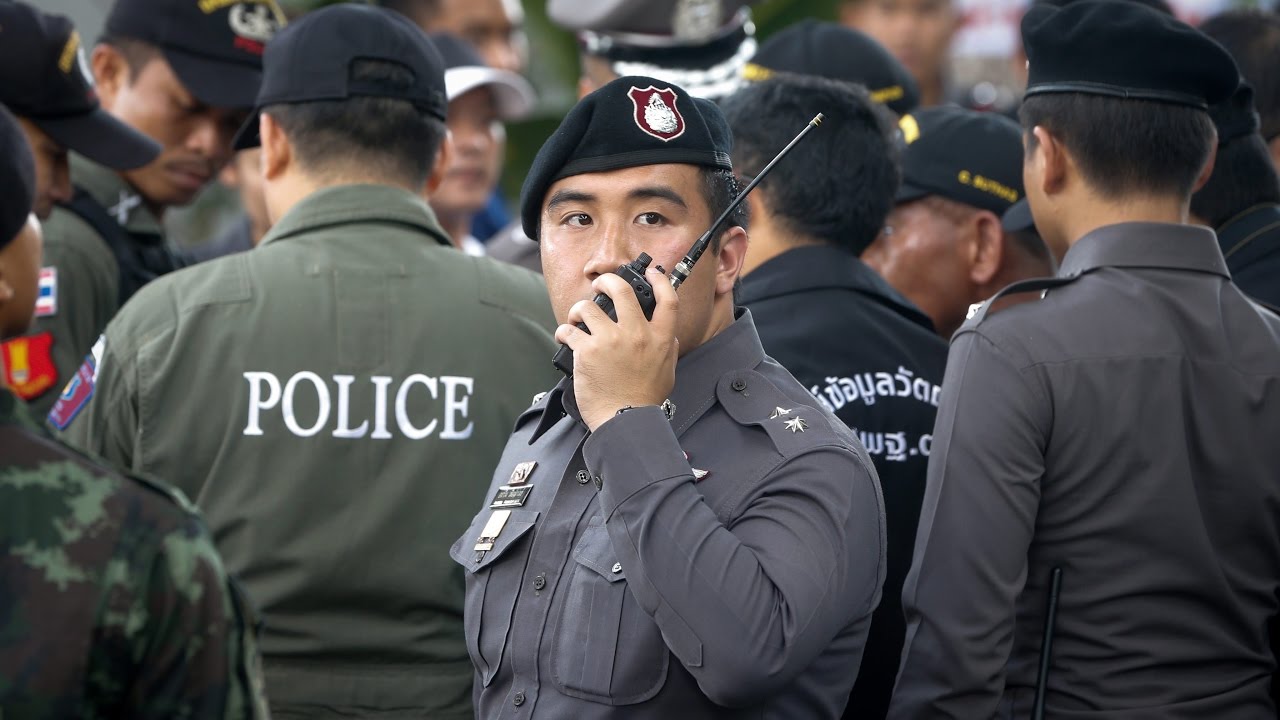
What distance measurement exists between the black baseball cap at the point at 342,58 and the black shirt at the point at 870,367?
3.18ft

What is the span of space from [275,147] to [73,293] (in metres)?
0.75

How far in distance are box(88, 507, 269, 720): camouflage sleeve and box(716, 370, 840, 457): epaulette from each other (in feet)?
3.20

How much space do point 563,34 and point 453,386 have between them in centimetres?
599

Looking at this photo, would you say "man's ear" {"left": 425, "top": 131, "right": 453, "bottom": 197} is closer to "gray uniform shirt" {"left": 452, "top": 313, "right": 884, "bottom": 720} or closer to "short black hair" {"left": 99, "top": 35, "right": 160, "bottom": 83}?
"gray uniform shirt" {"left": 452, "top": 313, "right": 884, "bottom": 720}

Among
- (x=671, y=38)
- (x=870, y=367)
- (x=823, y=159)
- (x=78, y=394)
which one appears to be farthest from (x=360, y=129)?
(x=671, y=38)

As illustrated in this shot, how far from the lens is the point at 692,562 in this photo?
224 cm

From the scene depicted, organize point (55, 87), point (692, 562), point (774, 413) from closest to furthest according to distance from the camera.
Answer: point (692, 562) < point (774, 413) < point (55, 87)

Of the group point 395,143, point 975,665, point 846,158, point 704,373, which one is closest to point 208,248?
point 395,143

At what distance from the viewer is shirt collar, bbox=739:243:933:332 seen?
3.50m

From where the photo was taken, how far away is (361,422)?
10.7 feet

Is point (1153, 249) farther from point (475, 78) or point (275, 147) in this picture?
point (475, 78)

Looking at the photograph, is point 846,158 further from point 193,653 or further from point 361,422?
point 193,653

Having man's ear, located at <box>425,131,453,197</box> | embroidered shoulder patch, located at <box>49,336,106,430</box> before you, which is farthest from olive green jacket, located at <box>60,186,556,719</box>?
man's ear, located at <box>425,131,453,197</box>

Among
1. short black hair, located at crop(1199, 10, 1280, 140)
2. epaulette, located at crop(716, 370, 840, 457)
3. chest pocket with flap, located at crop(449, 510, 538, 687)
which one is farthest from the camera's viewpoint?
short black hair, located at crop(1199, 10, 1280, 140)
